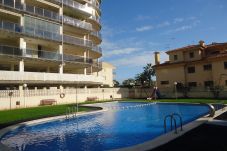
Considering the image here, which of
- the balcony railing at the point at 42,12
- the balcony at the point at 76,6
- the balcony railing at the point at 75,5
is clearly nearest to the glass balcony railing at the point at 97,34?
the balcony at the point at 76,6

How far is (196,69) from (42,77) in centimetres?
2540

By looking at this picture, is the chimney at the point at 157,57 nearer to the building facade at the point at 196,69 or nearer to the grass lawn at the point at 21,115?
the building facade at the point at 196,69

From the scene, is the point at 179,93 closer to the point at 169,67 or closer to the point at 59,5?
the point at 169,67

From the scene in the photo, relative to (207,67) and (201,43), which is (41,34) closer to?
(207,67)

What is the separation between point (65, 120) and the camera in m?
18.7

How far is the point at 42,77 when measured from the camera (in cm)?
3609

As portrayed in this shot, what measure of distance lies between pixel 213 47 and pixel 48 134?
121ft

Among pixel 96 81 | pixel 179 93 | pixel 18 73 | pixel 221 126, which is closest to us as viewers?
pixel 221 126

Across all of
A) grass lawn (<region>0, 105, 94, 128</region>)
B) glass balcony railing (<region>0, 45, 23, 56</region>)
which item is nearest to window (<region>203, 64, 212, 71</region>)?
grass lawn (<region>0, 105, 94, 128</region>)

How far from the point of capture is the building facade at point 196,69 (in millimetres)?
38281

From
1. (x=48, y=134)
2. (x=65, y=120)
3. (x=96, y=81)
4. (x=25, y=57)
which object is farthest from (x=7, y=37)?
(x=48, y=134)

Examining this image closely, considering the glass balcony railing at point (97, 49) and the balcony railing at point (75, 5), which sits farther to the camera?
the glass balcony railing at point (97, 49)

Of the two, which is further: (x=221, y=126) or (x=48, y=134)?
(x=48, y=134)

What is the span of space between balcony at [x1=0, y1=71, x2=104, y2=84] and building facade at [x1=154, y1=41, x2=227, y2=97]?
43.4 feet
